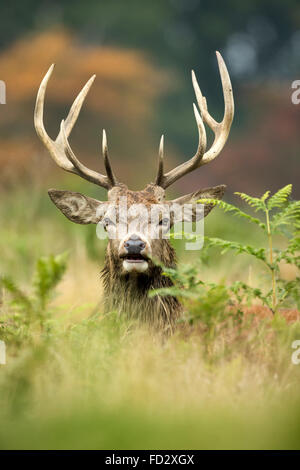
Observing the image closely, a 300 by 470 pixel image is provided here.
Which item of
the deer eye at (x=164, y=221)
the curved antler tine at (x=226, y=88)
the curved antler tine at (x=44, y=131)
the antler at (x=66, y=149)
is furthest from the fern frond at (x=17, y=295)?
the curved antler tine at (x=226, y=88)

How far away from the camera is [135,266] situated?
14.5ft

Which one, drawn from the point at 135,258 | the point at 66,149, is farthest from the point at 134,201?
the point at 66,149

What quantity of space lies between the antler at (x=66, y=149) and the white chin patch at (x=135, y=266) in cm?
85

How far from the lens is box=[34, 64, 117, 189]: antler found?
16.6 ft

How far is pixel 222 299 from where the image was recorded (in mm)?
3613

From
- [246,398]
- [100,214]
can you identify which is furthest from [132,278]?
[246,398]

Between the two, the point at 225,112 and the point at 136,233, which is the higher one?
the point at 225,112

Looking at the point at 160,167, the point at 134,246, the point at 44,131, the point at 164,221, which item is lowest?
the point at 134,246

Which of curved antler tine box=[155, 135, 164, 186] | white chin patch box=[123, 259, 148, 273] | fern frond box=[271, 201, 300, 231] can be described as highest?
curved antler tine box=[155, 135, 164, 186]

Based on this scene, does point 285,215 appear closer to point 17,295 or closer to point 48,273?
point 48,273

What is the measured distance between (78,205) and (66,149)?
43 centimetres

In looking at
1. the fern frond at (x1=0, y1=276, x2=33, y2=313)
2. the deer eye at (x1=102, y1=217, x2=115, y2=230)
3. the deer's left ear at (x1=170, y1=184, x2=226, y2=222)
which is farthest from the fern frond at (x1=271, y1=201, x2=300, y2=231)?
the fern frond at (x1=0, y1=276, x2=33, y2=313)

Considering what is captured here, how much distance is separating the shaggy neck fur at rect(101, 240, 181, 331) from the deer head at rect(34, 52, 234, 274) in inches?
2.8

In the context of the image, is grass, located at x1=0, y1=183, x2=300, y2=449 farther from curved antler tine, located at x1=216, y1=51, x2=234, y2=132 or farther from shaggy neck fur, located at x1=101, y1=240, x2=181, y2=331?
curved antler tine, located at x1=216, y1=51, x2=234, y2=132
